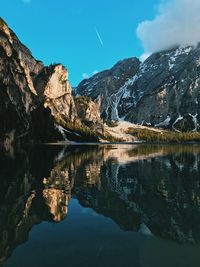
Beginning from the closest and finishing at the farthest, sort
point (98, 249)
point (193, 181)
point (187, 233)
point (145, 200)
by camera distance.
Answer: point (98, 249), point (187, 233), point (145, 200), point (193, 181)

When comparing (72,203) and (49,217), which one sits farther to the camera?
(72,203)

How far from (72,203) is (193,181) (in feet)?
61.8

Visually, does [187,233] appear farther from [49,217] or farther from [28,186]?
[28,186]

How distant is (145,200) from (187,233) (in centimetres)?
991

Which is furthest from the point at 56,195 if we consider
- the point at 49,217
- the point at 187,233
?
the point at 187,233

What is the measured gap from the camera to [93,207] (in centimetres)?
2719

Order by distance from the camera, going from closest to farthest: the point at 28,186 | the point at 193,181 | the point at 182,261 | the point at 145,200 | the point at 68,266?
the point at 68,266 < the point at 182,261 < the point at 145,200 < the point at 28,186 < the point at 193,181

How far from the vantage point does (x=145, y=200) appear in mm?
29641

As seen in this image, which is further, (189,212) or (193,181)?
(193,181)

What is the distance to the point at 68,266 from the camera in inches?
557

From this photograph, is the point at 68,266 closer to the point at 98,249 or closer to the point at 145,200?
the point at 98,249

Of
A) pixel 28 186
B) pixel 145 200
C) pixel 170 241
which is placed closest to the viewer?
pixel 170 241

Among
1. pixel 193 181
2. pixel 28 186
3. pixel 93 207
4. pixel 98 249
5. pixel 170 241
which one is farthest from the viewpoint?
pixel 193 181

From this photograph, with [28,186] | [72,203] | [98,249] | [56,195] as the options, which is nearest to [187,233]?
[98,249]
